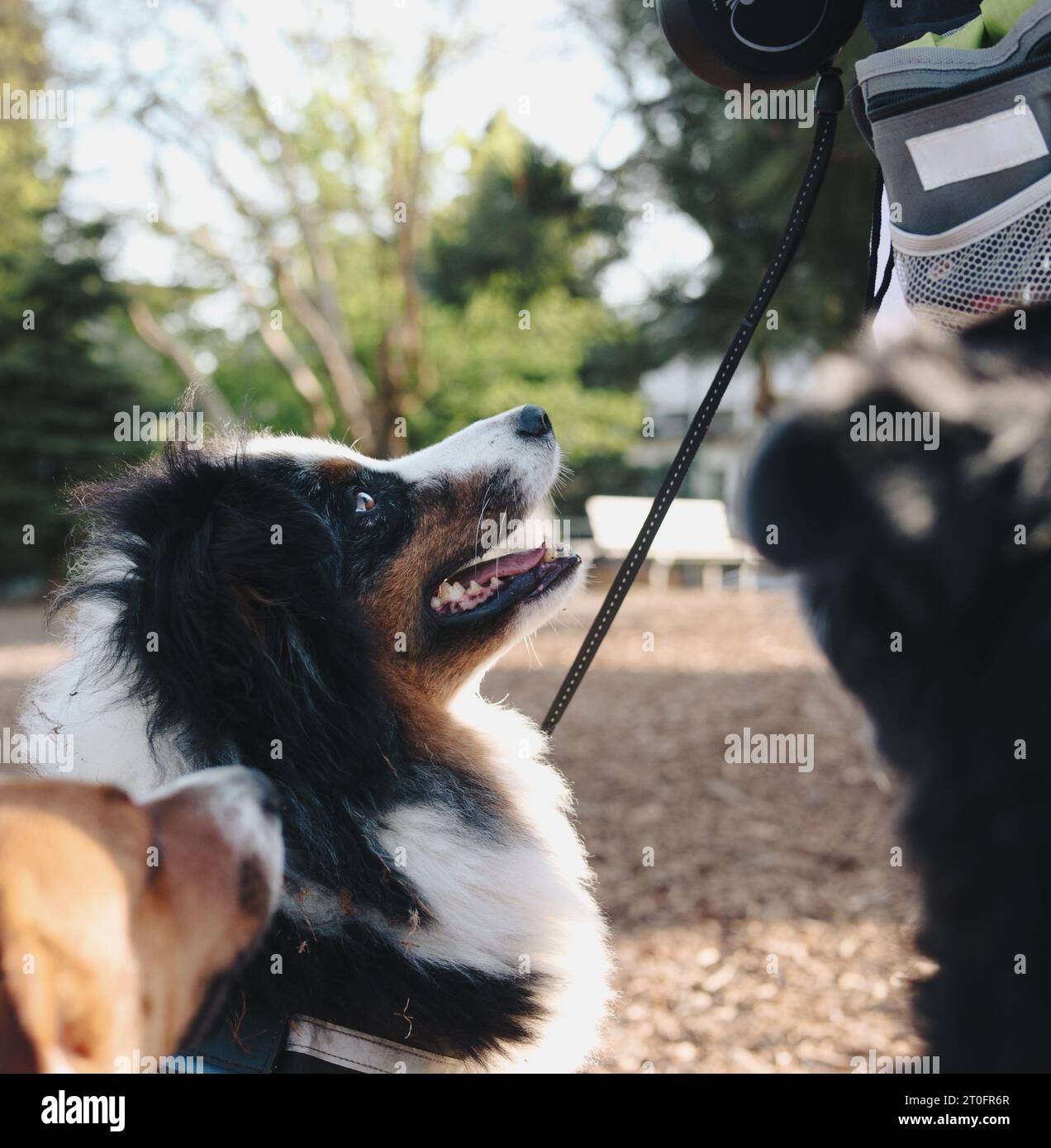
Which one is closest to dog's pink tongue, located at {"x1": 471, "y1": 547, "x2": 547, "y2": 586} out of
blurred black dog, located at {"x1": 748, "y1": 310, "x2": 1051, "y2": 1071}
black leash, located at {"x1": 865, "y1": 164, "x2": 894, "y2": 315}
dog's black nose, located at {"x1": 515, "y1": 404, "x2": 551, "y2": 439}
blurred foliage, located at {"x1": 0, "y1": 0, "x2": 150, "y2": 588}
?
dog's black nose, located at {"x1": 515, "y1": 404, "x2": 551, "y2": 439}

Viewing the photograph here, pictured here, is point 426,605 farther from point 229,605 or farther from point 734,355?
point 734,355

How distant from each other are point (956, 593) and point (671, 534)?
1929 centimetres

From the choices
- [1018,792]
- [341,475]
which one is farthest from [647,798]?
[1018,792]

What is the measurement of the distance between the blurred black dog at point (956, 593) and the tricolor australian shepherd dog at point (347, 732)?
4.04 ft

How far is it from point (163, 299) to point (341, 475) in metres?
19.3

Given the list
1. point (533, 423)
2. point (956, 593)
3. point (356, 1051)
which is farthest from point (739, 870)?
point (956, 593)

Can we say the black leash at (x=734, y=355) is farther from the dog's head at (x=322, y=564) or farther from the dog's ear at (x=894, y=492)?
the dog's ear at (x=894, y=492)

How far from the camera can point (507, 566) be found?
110 inches

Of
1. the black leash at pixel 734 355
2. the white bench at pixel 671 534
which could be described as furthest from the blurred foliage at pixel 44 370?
the black leash at pixel 734 355

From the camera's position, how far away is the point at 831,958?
14.0 feet

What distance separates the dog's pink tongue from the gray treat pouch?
1299mm

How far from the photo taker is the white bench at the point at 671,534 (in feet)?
62.6

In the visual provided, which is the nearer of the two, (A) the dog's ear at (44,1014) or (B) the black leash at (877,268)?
(A) the dog's ear at (44,1014)

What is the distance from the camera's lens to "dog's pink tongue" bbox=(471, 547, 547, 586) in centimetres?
277
